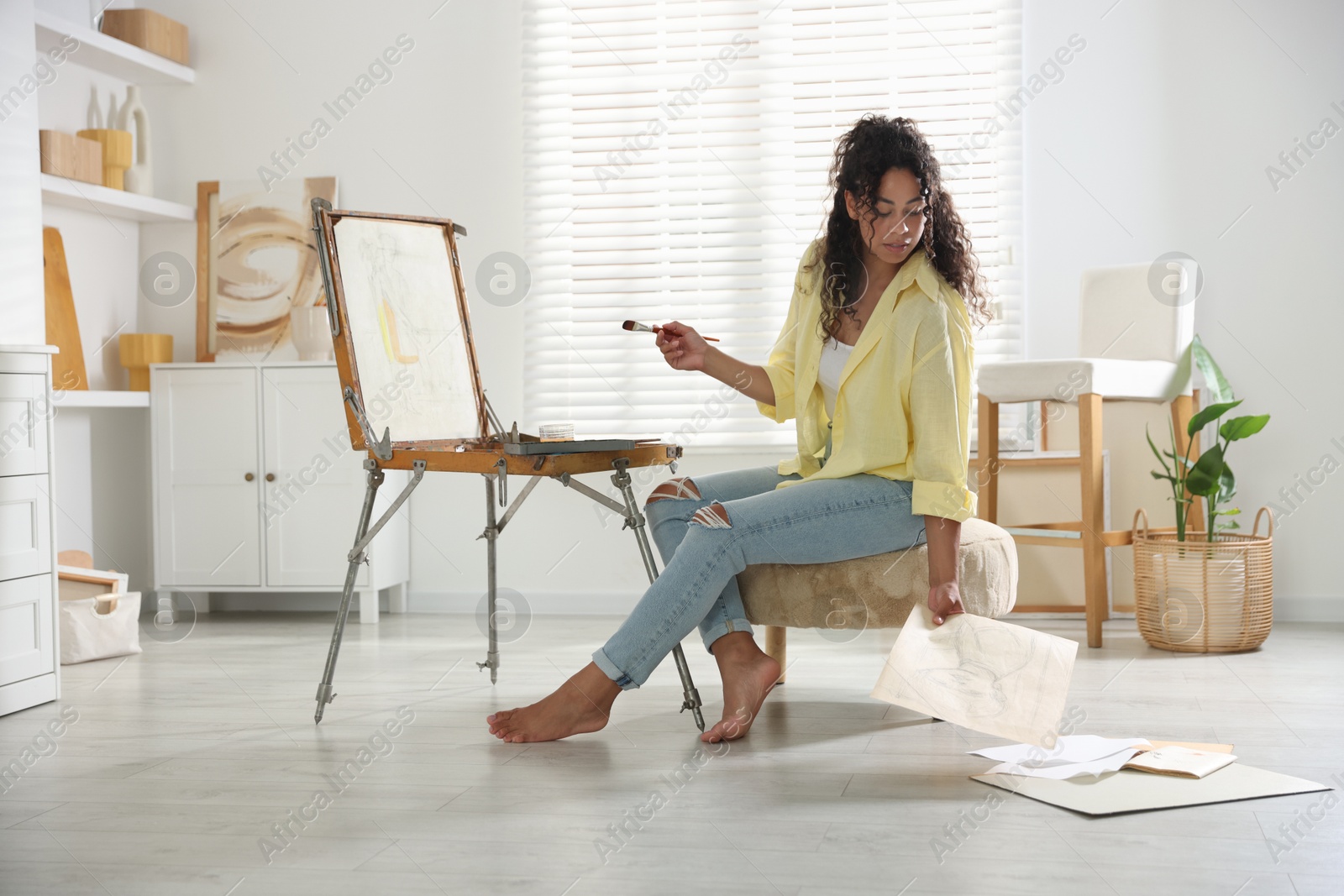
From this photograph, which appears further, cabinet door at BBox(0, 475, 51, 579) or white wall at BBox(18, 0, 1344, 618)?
white wall at BBox(18, 0, 1344, 618)

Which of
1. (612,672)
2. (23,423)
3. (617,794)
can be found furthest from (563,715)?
(23,423)

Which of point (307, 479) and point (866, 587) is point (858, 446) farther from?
point (307, 479)

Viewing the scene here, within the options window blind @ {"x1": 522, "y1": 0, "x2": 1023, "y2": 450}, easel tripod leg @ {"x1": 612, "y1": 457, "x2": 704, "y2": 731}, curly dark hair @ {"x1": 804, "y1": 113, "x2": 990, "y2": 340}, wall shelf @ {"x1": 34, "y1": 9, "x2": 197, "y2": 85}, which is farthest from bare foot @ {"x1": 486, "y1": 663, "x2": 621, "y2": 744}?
wall shelf @ {"x1": 34, "y1": 9, "x2": 197, "y2": 85}

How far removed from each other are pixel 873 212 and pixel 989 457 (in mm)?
1360

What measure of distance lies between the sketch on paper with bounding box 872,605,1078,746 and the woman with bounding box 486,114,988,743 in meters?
0.10

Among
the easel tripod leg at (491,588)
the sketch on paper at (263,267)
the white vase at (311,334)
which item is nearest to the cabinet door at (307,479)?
the white vase at (311,334)

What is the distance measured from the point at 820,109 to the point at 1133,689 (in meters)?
2.01

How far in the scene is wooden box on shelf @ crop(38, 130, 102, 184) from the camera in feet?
11.0

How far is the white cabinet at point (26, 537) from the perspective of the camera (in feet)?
8.02

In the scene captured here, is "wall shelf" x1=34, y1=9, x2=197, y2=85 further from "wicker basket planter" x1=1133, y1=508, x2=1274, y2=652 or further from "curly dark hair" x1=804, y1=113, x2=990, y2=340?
"wicker basket planter" x1=1133, y1=508, x2=1274, y2=652

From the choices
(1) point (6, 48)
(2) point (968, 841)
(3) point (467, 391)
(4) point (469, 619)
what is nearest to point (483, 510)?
(4) point (469, 619)

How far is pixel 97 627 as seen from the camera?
119 inches

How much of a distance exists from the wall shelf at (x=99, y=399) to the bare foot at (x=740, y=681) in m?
2.10

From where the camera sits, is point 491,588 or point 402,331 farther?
point 491,588
